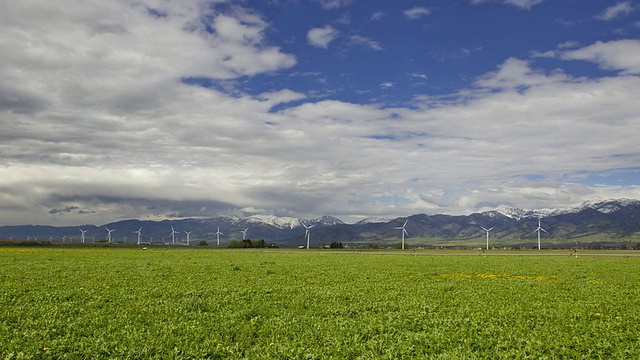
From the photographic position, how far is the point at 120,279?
32.4 metres

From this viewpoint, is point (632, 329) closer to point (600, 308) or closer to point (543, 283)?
point (600, 308)

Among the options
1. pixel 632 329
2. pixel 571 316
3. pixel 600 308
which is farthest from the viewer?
pixel 600 308

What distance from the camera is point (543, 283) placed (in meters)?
32.4

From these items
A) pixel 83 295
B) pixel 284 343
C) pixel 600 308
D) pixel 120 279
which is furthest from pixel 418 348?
pixel 120 279

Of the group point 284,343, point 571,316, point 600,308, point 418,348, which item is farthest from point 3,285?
point 600,308

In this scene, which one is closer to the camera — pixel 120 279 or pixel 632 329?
pixel 632 329

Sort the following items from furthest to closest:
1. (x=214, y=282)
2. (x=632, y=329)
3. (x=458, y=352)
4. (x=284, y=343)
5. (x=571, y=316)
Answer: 1. (x=214, y=282)
2. (x=571, y=316)
3. (x=632, y=329)
4. (x=284, y=343)
5. (x=458, y=352)

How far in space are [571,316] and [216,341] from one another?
1431cm

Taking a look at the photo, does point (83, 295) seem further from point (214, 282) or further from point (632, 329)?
point (632, 329)

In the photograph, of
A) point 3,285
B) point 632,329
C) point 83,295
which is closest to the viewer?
point 632,329

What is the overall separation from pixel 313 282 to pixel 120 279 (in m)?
13.6

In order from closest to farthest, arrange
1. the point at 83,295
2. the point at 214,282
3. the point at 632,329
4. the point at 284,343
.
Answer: the point at 284,343, the point at 632,329, the point at 83,295, the point at 214,282

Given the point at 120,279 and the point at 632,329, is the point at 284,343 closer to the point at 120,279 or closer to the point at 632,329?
the point at 632,329

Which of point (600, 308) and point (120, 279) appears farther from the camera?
point (120, 279)
